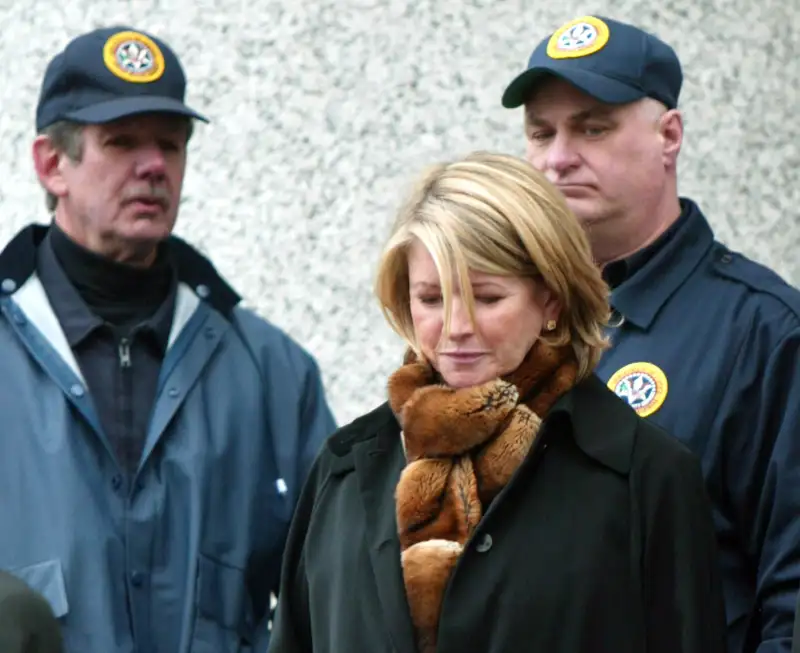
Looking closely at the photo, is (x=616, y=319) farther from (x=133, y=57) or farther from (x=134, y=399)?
(x=133, y=57)

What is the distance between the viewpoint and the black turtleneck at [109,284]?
12.0 feet

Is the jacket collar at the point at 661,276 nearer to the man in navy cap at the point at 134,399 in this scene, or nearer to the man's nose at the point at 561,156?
the man's nose at the point at 561,156

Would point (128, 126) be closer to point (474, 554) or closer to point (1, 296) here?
point (1, 296)

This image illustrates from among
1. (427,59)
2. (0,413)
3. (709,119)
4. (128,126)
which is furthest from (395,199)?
(0,413)

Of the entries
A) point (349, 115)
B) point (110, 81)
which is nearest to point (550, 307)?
point (110, 81)

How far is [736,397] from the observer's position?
3141 millimetres

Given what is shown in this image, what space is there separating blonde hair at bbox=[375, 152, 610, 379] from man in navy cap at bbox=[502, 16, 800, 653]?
0.22 metres

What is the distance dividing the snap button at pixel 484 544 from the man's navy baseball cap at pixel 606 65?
783mm

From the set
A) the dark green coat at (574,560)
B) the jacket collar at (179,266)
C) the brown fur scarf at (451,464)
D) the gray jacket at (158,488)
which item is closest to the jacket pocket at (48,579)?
the gray jacket at (158,488)

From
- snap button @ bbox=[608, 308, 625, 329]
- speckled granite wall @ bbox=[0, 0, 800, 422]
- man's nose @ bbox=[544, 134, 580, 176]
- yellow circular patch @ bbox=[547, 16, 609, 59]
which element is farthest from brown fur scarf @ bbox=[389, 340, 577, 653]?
speckled granite wall @ bbox=[0, 0, 800, 422]

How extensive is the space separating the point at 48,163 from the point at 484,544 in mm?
1250

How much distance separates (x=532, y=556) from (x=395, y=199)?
1.74 metres

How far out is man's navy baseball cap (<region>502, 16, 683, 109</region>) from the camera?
337cm

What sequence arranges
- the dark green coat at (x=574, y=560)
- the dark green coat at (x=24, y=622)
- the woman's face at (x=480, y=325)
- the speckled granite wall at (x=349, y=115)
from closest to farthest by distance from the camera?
the dark green coat at (x=24, y=622) → the dark green coat at (x=574, y=560) → the woman's face at (x=480, y=325) → the speckled granite wall at (x=349, y=115)
